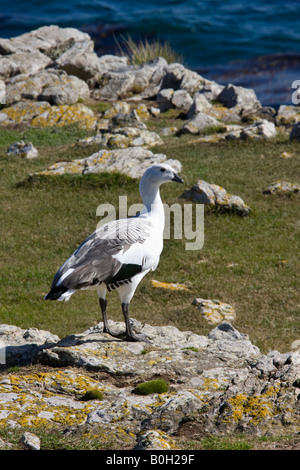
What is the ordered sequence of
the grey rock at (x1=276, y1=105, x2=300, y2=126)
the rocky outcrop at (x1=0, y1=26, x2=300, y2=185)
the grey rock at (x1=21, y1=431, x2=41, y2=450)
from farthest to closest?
the grey rock at (x1=276, y1=105, x2=300, y2=126)
the rocky outcrop at (x1=0, y1=26, x2=300, y2=185)
the grey rock at (x1=21, y1=431, x2=41, y2=450)

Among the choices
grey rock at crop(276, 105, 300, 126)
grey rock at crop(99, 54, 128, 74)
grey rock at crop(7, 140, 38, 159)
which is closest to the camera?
grey rock at crop(7, 140, 38, 159)

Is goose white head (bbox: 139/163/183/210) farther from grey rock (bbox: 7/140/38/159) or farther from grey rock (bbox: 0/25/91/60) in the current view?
grey rock (bbox: 0/25/91/60)

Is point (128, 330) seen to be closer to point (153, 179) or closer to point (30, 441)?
point (153, 179)

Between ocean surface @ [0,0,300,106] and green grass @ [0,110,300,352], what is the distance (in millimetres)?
23532

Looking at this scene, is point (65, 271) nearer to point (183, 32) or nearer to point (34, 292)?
point (34, 292)

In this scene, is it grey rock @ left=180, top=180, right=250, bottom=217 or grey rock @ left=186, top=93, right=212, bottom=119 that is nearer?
grey rock @ left=180, top=180, right=250, bottom=217

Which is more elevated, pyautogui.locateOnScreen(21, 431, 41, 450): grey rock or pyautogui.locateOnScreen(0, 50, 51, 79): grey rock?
pyautogui.locateOnScreen(0, 50, 51, 79): grey rock

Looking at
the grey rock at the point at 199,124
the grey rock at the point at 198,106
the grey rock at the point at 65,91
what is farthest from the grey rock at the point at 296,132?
the grey rock at the point at 65,91

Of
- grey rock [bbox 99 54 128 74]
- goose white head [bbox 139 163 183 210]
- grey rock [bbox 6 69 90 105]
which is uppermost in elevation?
grey rock [bbox 99 54 128 74]

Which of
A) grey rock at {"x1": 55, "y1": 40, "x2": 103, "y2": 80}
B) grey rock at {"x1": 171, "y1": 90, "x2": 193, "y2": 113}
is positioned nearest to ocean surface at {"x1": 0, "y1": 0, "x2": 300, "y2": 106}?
grey rock at {"x1": 171, "y1": 90, "x2": 193, "y2": 113}

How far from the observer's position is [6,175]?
85.2ft

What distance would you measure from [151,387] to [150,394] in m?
0.10

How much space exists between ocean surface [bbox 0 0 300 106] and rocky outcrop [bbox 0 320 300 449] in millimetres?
39867

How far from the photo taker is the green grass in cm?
1569
